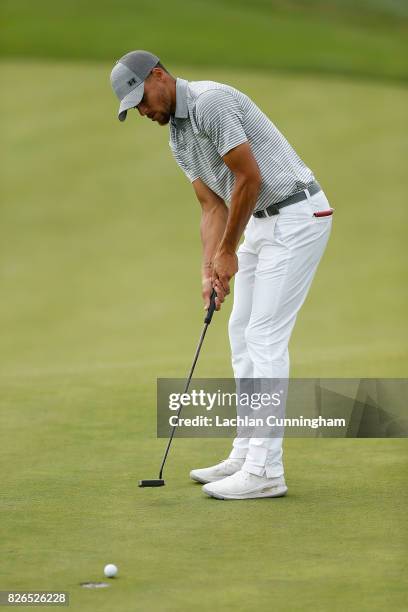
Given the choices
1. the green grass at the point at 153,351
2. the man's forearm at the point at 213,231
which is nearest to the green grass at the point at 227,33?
the green grass at the point at 153,351

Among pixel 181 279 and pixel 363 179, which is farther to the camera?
pixel 363 179

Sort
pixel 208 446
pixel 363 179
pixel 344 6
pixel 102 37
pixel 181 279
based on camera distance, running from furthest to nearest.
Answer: pixel 344 6 → pixel 102 37 → pixel 363 179 → pixel 181 279 → pixel 208 446

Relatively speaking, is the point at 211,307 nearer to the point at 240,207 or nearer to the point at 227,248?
the point at 227,248

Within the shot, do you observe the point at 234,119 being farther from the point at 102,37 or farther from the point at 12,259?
the point at 102,37

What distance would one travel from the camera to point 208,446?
5.54 meters

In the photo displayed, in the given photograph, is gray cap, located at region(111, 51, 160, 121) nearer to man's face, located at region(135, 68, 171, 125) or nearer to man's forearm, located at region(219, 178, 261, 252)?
man's face, located at region(135, 68, 171, 125)

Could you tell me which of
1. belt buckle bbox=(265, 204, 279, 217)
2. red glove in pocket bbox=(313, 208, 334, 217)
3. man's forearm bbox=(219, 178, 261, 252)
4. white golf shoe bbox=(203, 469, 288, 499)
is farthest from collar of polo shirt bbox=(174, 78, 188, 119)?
white golf shoe bbox=(203, 469, 288, 499)

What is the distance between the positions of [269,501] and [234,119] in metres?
1.37

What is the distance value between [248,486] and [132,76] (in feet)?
5.05

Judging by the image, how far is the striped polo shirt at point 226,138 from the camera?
445 cm

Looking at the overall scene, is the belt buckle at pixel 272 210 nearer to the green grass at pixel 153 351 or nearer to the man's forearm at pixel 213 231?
the man's forearm at pixel 213 231

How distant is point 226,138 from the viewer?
443 centimetres

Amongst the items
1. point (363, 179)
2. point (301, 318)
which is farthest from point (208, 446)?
point (363, 179)

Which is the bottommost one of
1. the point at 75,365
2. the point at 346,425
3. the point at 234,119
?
the point at 75,365
